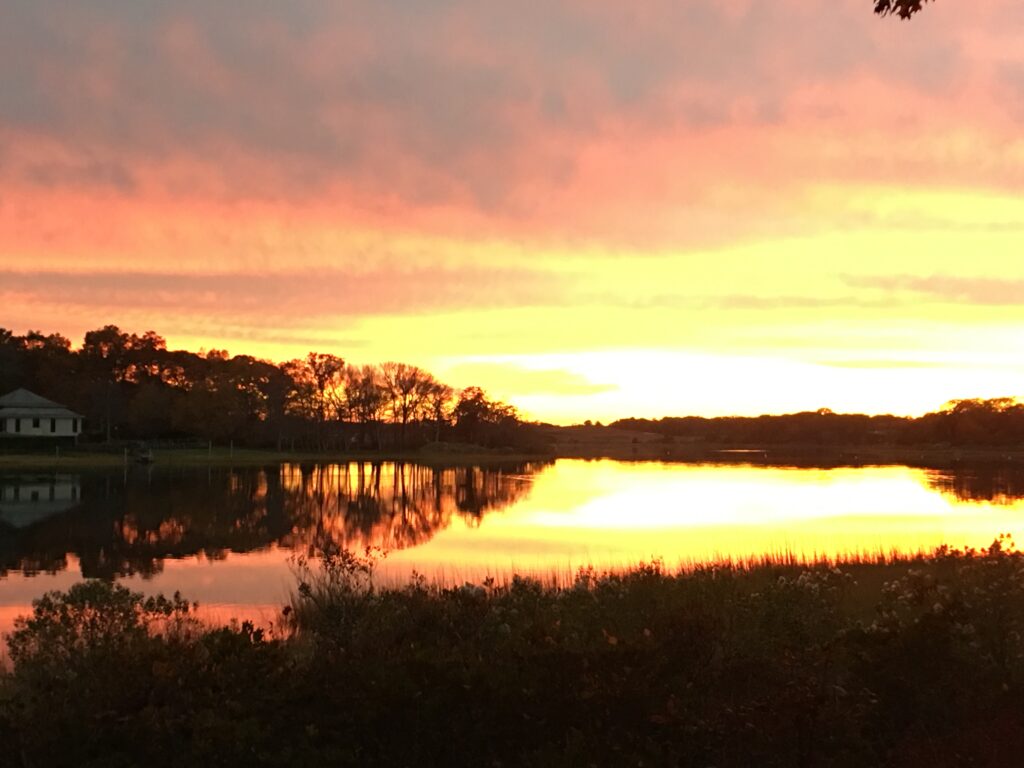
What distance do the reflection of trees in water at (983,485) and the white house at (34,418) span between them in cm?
7006

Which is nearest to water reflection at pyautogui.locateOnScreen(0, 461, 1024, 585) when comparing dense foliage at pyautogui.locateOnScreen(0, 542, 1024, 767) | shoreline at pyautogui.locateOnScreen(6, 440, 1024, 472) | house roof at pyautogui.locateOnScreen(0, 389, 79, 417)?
shoreline at pyautogui.locateOnScreen(6, 440, 1024, 472)

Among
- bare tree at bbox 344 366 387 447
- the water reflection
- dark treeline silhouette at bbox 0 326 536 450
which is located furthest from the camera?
bare tree at bbox 344 366 387 447

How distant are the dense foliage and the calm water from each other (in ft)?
31.1

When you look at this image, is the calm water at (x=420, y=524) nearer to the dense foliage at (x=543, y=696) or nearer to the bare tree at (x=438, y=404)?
the dense foliage at (x=543, y=696)

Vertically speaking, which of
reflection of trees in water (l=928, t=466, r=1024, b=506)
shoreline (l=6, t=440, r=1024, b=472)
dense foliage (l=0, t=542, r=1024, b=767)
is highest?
shoreline (l=6, t=440, r=1024, b=472)

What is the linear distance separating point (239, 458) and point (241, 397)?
18.0 meters

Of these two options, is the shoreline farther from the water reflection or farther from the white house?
the white house

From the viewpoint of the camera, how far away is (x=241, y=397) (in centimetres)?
9694

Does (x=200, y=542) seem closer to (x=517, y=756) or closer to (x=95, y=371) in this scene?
(x=517, y=756)

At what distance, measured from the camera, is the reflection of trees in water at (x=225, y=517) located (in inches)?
962

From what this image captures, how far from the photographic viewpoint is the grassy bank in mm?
65500

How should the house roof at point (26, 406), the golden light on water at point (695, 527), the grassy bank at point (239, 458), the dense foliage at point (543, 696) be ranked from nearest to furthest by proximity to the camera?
the dense foliage at point (543, 696) < the golden light on water at point (695, 527) < the grassy bank at point (239, 458) < the house roof at point (26, 406)

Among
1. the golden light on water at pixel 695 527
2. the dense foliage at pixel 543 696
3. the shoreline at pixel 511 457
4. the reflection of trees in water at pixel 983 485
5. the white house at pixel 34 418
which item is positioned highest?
the white house at pixel 34 418

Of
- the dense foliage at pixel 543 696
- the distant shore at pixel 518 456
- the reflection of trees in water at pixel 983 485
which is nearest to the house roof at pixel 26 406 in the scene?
the distant shore at pixel 518 456
